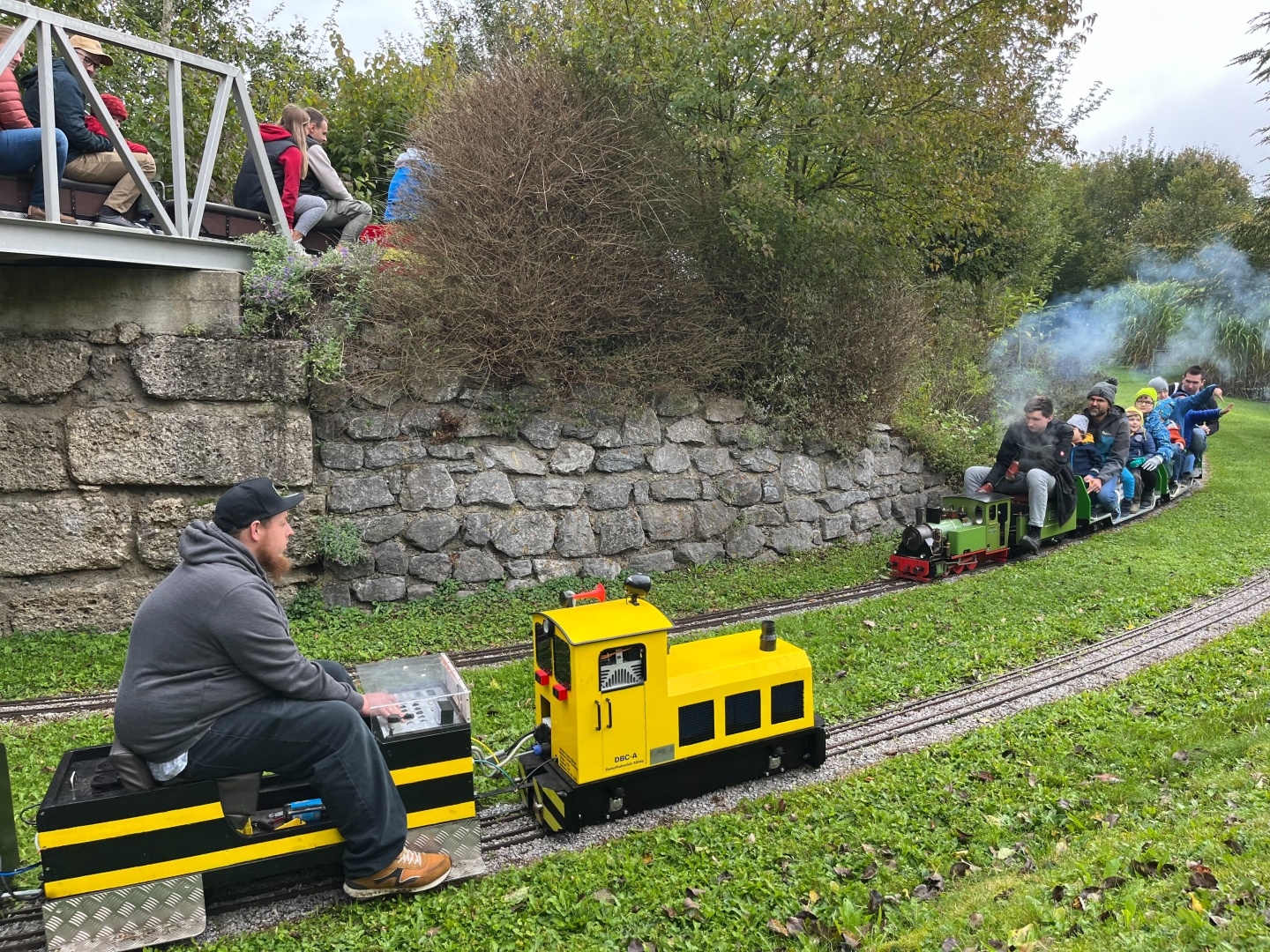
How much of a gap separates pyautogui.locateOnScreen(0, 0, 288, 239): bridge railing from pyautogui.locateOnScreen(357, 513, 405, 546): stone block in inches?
124

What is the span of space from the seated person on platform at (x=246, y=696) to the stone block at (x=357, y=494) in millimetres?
4849

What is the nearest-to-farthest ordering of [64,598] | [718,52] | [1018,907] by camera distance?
1. [1018,907]
2. [64,598]
3. [718,52]

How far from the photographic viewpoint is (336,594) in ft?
29.6

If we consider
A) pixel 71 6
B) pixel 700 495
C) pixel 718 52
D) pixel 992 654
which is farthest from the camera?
pixel 71 6

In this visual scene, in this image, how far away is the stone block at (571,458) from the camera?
9773 mm

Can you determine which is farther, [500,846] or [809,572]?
[809,572]

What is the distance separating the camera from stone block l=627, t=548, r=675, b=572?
33.5 feet

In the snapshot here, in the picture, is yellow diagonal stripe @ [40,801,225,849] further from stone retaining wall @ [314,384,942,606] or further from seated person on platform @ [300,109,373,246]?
seated person on platform @ [300,109,373,246]

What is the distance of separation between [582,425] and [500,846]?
571cm

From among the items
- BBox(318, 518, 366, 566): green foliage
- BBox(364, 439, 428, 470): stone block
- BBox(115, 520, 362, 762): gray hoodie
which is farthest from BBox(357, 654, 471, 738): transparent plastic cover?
BBox(364, 439, 428, 470): stone block

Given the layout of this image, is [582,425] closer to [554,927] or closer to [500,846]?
[500,846]

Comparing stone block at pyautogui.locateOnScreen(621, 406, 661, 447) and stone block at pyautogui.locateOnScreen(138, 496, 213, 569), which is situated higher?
stone block at pyautogui.locateOnScreen(621, 406, 661, 447)

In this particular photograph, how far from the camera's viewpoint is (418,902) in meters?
4.23

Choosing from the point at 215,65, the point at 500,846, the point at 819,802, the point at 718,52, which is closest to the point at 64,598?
the point at 215,65
